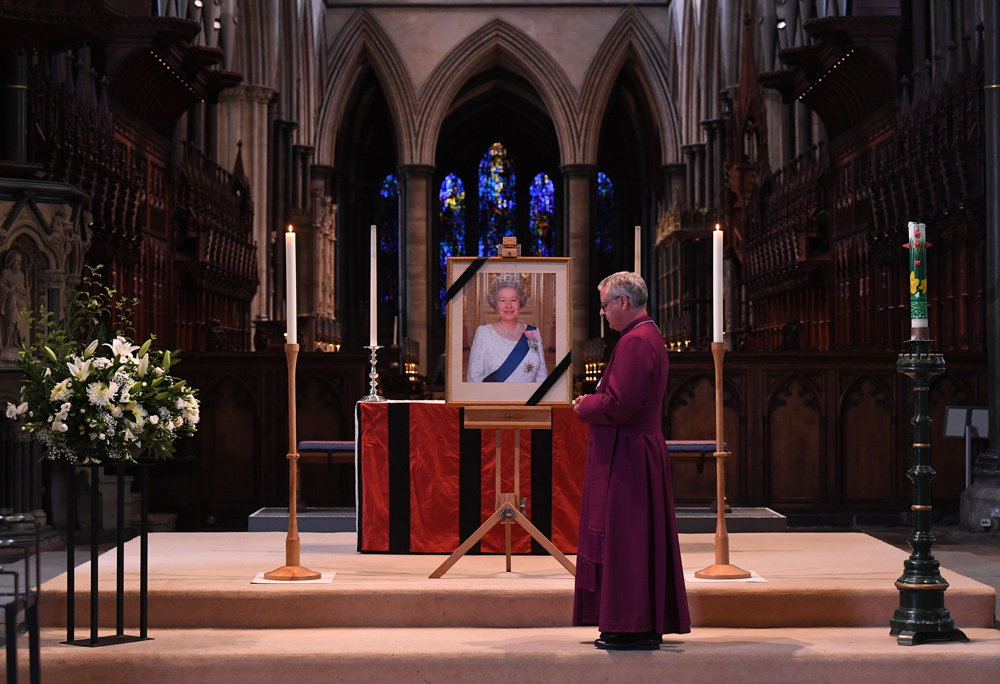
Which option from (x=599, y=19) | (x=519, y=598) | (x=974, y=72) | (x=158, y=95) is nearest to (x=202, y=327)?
(x=158, y=95)

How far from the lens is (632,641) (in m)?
4.42

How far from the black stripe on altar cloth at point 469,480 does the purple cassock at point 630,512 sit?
1.46 metres

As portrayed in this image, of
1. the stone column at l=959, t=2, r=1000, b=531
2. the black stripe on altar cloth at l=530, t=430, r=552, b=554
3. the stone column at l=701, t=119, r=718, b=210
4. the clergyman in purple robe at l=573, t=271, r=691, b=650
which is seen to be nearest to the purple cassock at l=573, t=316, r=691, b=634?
the clergyman in purple robe at l=573, t=271, r=691, b=650

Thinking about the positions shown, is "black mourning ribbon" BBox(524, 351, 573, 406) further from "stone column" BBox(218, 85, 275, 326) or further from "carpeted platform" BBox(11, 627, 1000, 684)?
"stone column" BBox(218, 85, 275, 326)

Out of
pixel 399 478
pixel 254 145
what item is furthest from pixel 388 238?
pixel 399 478

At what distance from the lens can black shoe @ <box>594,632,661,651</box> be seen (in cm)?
441

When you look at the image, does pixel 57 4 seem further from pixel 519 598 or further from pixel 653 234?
pixel 653 234

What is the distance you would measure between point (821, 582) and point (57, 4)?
558cm

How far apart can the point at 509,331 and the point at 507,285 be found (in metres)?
0.20

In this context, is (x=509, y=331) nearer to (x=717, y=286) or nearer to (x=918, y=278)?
(x=717, y=286)

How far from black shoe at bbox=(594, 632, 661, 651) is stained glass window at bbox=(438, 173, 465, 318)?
2588 cm

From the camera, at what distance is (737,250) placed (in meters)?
15.7

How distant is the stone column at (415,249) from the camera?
23500 millimetres

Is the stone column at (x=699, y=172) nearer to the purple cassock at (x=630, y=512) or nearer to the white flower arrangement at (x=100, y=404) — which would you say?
the purple cassock at (x=630, y=512)
